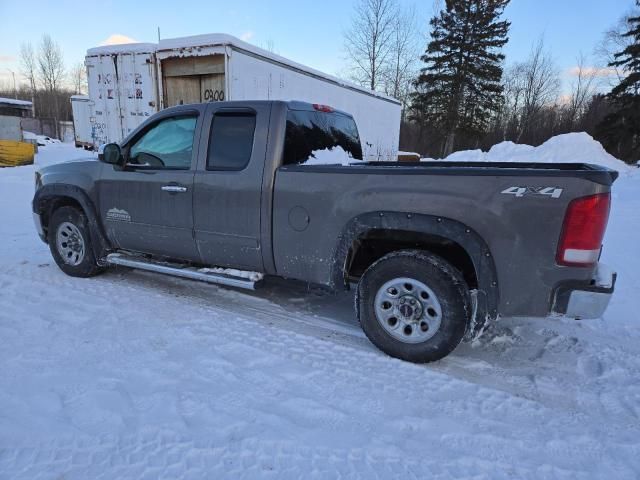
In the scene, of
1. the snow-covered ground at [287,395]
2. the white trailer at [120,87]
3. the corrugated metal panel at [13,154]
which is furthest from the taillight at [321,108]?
the corrugated metal panel at [13,154]

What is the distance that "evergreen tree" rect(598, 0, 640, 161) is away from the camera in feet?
102

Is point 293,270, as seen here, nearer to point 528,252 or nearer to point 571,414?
point 528,252

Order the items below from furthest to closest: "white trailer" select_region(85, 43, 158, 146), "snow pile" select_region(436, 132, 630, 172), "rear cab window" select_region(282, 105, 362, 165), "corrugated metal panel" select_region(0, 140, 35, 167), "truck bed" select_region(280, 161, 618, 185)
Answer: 1. "snow pile" select_region(436, 132, 630, 172)
2. "corrugated metal panel" select_region(0, 140, 35, 167)
3. "white trailer" select_region(85, 43, 158, 146)
4. "rear cab window" select_region(282, 105, 362, 165)
5. "truck bed" select_region(280, 161, 618, 185)

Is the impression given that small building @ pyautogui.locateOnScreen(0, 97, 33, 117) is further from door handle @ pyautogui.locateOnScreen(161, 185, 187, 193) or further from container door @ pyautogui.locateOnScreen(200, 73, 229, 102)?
door handle @ pyautogui.locateOnScreen(161, 185, 187, 193)

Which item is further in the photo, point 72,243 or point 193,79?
point 193,79

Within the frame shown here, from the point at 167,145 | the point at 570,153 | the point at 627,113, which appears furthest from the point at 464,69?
the point at 167,145

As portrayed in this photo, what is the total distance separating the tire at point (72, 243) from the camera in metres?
4.79

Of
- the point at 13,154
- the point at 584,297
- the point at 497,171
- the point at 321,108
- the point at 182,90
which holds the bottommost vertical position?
the point at 13,154

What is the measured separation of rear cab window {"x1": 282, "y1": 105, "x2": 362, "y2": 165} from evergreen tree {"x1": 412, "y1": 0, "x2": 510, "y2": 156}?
112 ft

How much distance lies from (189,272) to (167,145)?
1344mm

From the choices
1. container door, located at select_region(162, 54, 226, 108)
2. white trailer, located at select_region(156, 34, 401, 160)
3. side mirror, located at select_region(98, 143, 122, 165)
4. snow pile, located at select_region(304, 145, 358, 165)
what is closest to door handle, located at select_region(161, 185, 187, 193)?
side mirror, located at select_region(98, 143, 122, 165)

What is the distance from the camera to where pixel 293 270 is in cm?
367

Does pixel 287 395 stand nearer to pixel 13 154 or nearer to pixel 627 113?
pixel 13 154

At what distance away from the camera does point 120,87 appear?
9.27 m
